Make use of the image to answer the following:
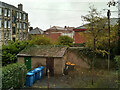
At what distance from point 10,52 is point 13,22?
2204cm

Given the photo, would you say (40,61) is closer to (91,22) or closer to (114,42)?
(91,22)

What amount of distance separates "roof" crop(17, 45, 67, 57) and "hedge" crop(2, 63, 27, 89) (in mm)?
4621

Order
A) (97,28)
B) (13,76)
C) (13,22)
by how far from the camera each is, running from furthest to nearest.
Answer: (13,22) < (97,28) < (13,76)

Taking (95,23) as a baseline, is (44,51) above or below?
below

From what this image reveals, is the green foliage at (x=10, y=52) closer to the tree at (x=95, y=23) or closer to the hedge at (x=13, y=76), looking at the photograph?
the hedge at (x=13, y=76)

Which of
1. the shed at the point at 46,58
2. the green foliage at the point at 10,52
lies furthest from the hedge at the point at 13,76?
the shed at the point at 46,58

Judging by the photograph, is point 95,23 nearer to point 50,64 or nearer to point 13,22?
point 50,64

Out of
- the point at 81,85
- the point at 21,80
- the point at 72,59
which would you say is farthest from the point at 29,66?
the point at 81,85

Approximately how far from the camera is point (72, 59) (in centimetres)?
1681

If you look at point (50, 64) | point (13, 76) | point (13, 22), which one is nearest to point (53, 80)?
point (50, 64)

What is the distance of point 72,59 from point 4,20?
22.1m

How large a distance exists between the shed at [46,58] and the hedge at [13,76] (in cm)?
436

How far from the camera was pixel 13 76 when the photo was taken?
8.75 meters

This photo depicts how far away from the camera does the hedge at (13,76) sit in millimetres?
7969
